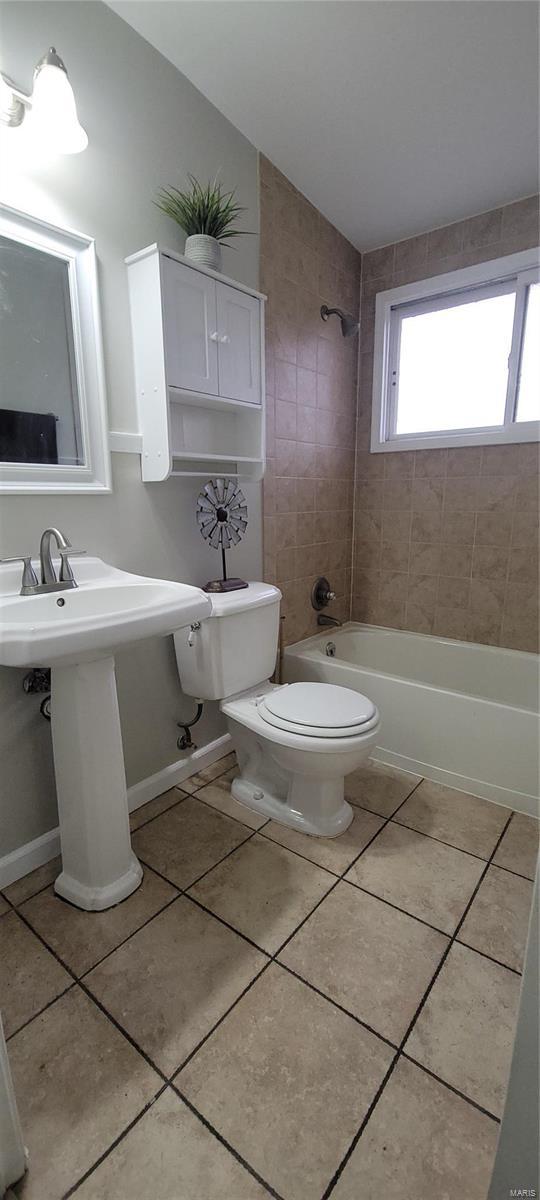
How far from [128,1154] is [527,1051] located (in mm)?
775

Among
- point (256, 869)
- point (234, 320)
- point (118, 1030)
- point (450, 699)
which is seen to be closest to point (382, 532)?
point (450, 699)

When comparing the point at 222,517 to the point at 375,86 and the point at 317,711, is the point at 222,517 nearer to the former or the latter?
the point at 317,711

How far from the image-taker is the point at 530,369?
219 cm

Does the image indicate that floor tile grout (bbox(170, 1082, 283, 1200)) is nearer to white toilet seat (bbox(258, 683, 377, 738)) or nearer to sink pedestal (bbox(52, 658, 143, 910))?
sink pedestal (bbox(52, 658, 143, 910))

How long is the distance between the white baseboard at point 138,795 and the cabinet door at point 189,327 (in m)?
1.33

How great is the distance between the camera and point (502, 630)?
231 centimetres

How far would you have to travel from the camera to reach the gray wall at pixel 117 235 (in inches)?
48.6

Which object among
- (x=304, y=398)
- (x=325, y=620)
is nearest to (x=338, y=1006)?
Result: (x=325, y=620)

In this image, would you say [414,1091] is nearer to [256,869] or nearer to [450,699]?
[256,869]

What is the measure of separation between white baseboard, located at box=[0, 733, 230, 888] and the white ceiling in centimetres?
228

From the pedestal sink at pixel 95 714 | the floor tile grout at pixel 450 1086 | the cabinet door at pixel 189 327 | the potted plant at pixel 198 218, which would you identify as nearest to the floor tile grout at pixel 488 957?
the floor tile grout at pixel 450 1086

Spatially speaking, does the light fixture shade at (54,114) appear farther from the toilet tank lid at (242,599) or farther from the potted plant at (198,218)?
the toilet tank lid at (242,599)

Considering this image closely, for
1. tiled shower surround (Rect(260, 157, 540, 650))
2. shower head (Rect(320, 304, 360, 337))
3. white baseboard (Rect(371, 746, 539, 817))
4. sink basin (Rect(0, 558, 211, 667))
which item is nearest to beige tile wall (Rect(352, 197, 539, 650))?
tiled shower surround (Rect(260, 157, 540, 650))

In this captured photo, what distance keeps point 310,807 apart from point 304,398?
5.67 ft
